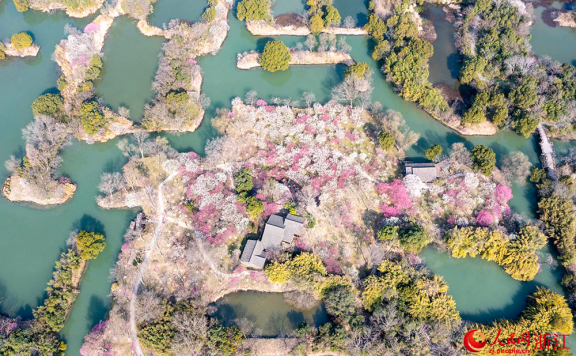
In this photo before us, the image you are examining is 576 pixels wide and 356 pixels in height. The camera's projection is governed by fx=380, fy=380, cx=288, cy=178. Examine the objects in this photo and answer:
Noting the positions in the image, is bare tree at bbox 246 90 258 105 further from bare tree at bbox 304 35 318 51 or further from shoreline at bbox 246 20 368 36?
shoreline at bbox 246 20 368 36

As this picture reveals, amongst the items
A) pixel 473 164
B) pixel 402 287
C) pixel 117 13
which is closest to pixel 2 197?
pixel 117 13

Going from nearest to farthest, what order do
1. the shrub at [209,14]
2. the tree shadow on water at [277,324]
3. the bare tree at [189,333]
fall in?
the bare tree at [189,333], the tree shadow on water at [277,324], the shrub at [209,14]

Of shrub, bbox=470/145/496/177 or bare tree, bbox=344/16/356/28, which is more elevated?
bare tree, bbox=344/16/356/28

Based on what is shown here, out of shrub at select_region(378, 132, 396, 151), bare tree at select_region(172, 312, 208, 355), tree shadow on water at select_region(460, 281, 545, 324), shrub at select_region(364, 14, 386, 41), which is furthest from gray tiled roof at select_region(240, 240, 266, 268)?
shrub at select_region(364, 14, 386, 41)

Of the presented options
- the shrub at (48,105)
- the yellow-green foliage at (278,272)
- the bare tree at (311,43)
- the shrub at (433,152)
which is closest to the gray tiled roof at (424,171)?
the shrub at (433,152)

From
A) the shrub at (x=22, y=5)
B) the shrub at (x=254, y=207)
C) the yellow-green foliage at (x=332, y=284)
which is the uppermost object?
the shrub at (x=22, y=5)

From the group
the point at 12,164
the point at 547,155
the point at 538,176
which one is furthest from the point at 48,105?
the point at 547,155

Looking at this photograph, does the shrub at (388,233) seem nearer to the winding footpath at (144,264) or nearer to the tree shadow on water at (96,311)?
the winding footpath at (144,264)
